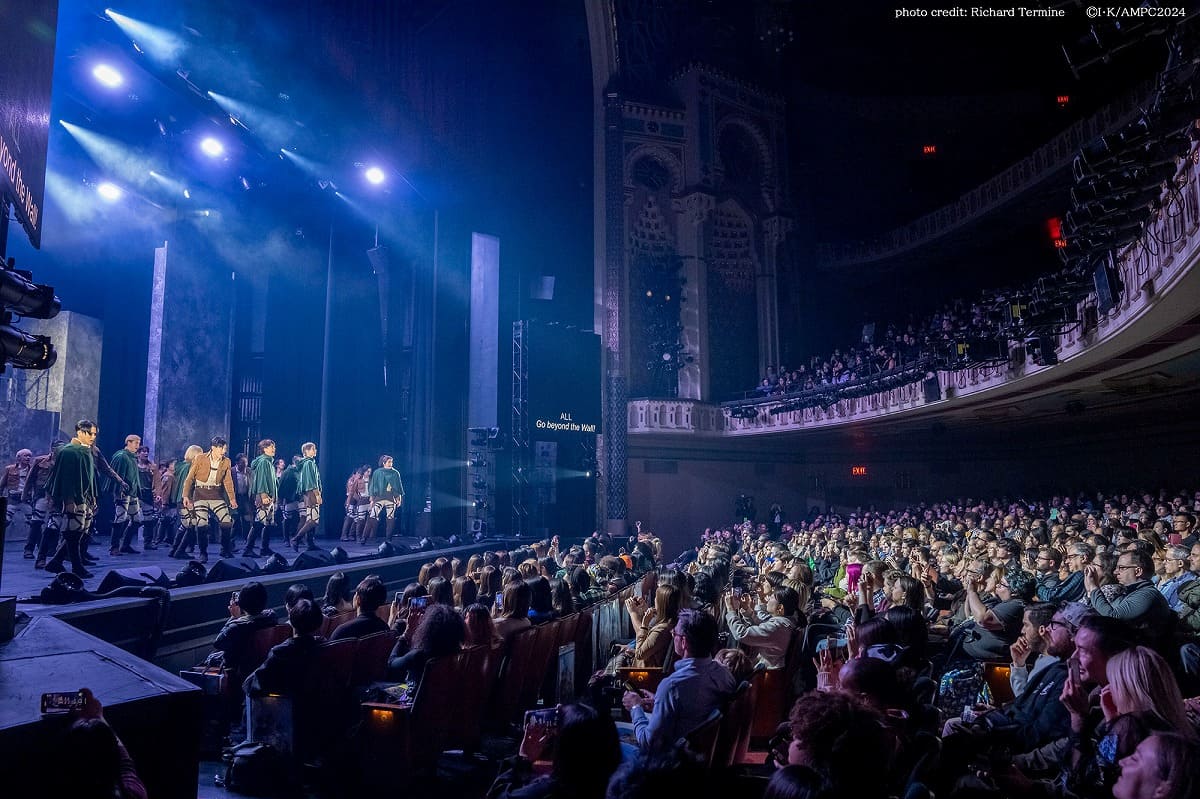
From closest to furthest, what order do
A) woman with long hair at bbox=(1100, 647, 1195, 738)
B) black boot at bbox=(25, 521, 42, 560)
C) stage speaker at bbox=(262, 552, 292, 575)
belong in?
woman with long hair at bbox=(1100, 647, 1195, 738) < stage speaker at bbox=(262, 552, 292, 575) < black boot at bbox=(25, 521, 42, 560)

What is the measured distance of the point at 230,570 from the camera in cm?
852

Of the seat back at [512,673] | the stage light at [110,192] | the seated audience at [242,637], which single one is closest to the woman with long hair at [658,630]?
the seat back at [512,673]

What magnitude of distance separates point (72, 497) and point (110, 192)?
8474mm

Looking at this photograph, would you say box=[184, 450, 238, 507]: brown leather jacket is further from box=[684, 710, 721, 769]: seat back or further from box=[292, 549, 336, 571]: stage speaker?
box=[684, 710, 721, 769]: seat back

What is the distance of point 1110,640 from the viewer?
284 cm

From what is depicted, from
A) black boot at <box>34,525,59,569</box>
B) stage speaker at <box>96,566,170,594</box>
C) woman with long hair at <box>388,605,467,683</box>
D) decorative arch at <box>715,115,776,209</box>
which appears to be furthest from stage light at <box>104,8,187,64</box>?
decorative arch at <box>715,115,776,209</box>

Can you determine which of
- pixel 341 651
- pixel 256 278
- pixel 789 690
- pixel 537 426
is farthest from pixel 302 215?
pixel 789 690

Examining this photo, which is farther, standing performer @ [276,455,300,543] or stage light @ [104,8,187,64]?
standing performer @ [276,455,300,543]

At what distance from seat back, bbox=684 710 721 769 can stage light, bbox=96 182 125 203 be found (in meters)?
15.4

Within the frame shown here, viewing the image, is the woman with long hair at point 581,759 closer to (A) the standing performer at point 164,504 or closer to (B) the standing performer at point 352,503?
(A) the standing performer at point 164,504

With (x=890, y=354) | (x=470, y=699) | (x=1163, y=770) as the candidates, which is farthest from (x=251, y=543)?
(x=890, y=354)

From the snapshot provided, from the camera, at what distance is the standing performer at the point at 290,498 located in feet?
41.2

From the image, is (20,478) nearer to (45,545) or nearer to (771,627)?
(45,545)

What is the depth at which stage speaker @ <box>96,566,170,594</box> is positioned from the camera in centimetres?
686
